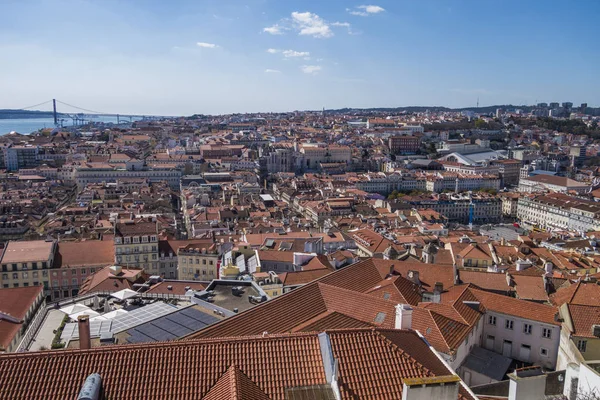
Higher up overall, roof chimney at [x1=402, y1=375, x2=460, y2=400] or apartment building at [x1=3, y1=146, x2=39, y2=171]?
roof chimney at [x1=402, y1=375, x2=460, y2=400]

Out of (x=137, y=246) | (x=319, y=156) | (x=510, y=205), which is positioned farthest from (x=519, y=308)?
(x=319, y=156)

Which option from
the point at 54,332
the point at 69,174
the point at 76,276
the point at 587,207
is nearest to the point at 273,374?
the point at 54,332

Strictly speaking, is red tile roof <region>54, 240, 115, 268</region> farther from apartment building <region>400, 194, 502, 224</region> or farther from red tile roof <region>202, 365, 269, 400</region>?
apartment building <region>400, 194, 502, 224</region>

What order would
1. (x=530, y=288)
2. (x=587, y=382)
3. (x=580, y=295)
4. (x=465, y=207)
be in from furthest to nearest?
1. (x=465, y=207)
2. (x=530, y=288)
3. (x=580, y=295)
4. (x=587, y=382)

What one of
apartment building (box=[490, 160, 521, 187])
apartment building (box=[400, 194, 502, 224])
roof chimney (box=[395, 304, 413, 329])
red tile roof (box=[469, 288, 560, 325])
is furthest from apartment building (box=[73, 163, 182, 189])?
roof chimney (box=[395, 304, 413, 329])

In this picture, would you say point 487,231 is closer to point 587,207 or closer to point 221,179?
point 587,207

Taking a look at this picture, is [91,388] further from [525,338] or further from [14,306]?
[14,306]

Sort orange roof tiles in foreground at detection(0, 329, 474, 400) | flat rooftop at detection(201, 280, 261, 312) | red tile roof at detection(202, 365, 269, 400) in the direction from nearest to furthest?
red tile roof at detection(202, 365, 269, 400) < orange roof tiles in foreground at detection(0, 329, 474, 400) < flat rooftop at detection(201, 280, 261, 312)
